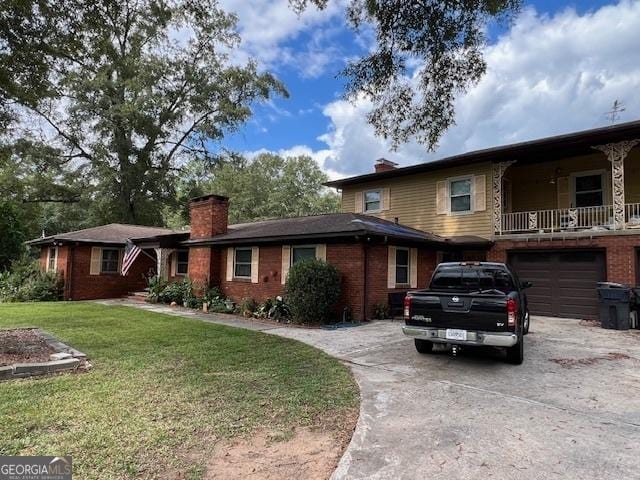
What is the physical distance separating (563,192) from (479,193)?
3.16m

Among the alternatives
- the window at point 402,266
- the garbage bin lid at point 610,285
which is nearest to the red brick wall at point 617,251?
the garbage bin lid at point 610,285

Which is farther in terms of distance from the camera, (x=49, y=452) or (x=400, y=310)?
(x=400, y=310)

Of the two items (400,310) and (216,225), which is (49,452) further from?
(216,225)

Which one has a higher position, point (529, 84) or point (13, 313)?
point (529, 84)

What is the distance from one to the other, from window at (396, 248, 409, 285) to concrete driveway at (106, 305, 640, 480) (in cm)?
489

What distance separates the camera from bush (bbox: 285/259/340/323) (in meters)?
11.1

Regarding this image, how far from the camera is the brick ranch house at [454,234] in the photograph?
1211cm

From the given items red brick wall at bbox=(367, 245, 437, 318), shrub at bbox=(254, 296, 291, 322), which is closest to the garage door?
red brick wall at bbox=(367, 245, 437, 318)

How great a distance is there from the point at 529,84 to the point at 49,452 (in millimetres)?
10866

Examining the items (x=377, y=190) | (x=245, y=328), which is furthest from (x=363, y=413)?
(x=377, y=190)

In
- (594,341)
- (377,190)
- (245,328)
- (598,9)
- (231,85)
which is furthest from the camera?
(231,85)

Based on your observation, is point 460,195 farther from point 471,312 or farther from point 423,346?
point 471,312

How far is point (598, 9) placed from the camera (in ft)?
24.1

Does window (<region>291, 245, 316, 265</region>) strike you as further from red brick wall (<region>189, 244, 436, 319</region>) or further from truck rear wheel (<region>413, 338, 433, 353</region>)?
truck rear wheel (<region>413, 338, 433, 353</region>)
